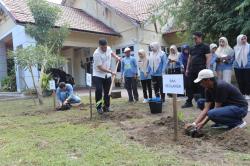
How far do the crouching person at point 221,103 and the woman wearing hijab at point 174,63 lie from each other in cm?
428

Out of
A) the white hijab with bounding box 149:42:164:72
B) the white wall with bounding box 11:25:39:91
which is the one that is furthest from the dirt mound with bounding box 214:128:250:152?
the white wall with bounding box 11:25:39:91

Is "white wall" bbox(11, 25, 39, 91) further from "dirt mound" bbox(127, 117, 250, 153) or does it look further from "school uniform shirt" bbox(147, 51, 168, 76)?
"dirt mound" bbox(127, 117, 250, 153)

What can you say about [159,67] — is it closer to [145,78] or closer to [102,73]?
[145,78]

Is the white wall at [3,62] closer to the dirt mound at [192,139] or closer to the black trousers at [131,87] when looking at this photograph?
the black trousers at [131,87]

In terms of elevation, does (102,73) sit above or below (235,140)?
above

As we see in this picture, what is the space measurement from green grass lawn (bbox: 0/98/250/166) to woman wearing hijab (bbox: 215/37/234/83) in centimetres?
381

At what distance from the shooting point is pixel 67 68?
23312 mm

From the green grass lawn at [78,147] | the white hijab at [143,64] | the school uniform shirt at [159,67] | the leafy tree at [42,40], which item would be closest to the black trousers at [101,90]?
the green grass lawn at [78,147]

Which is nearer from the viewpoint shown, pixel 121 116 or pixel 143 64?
pixel 121 116

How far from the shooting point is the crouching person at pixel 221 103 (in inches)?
192

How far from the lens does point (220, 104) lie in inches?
201

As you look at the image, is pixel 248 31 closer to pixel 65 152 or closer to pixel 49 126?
pixel 49 126

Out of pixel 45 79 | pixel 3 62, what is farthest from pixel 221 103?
pixel 3 62

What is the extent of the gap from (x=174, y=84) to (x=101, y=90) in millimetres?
3114
